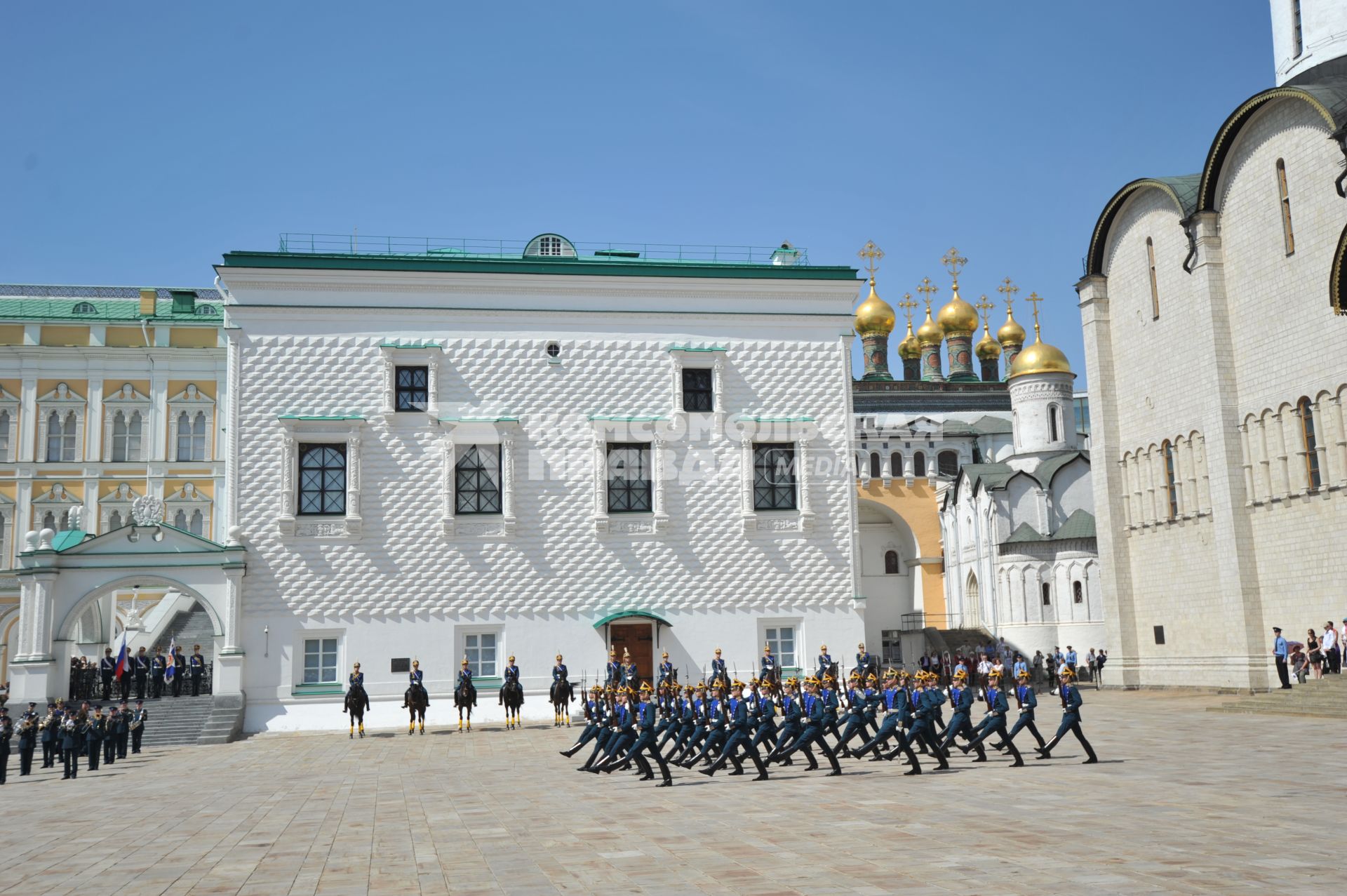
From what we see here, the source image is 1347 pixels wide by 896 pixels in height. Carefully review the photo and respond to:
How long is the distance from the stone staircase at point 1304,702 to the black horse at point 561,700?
45.7 feet

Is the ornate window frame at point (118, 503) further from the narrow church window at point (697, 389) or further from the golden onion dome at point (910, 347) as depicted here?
the golden onion dome at point (910, 347)

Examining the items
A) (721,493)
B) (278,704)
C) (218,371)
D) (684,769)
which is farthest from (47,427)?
(684,769)

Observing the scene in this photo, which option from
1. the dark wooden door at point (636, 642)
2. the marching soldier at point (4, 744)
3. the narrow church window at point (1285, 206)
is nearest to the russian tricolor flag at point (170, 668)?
the marching soldier at point (4, 744)

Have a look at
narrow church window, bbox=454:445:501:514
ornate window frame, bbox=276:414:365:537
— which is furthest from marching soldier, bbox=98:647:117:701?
narrow church window, bbox=454:445:501:514

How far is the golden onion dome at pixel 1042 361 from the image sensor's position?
53.3 metres

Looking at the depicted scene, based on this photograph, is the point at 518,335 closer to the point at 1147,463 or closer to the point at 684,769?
the point at 684,769

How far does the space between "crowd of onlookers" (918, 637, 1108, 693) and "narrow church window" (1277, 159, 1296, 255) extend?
1509 centimetres

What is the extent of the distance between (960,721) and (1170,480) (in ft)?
57.8

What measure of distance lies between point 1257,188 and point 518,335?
18308mm

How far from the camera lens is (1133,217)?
32906 millimetres

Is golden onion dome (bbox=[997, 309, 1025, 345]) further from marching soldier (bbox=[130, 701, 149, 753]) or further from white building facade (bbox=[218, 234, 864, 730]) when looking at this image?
marching soldier (bbox=[130, 701, 149, 753])

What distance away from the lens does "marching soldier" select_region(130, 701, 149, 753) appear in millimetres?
24141

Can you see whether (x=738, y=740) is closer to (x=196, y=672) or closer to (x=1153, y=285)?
(x=196, y=672)

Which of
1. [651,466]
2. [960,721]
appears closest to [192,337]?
[651,466]
